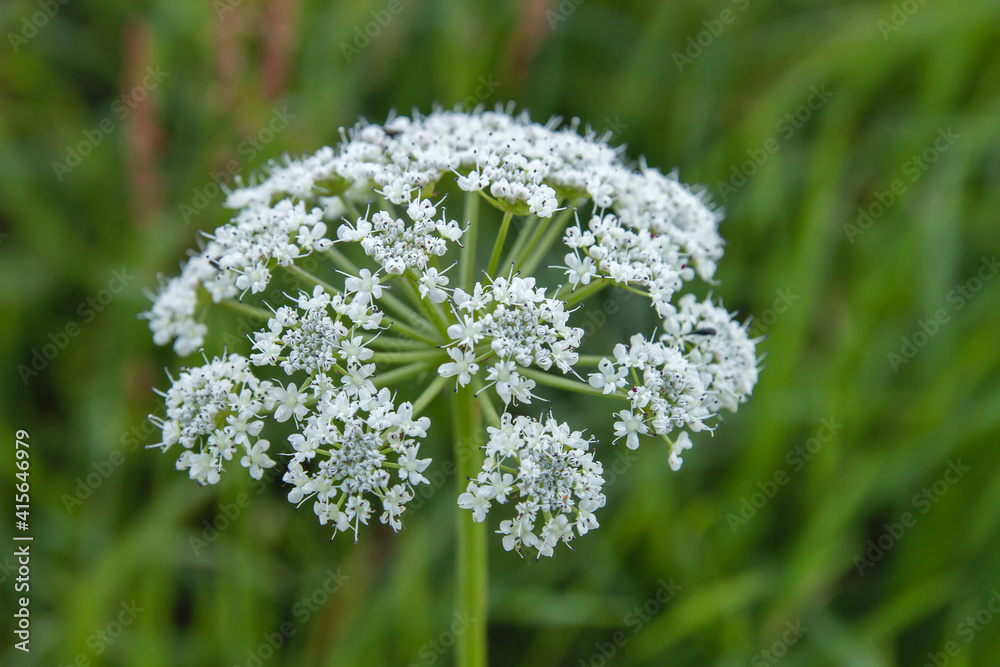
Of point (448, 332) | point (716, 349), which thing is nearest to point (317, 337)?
point (448, 332)

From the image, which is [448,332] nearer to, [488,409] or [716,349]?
[488,409]

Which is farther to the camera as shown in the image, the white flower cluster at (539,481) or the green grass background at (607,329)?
the green grass background at (607,329)

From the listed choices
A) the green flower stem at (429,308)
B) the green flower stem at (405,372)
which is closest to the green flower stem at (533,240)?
the green flower stem at (429,308)

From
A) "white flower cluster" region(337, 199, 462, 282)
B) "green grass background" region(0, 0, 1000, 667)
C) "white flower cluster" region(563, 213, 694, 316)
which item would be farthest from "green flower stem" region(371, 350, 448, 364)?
"green grass background" region(0, 0, 1000, 667)

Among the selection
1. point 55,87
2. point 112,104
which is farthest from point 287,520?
point 55,87

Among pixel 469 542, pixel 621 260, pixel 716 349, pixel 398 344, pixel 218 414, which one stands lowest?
pixel 469 542

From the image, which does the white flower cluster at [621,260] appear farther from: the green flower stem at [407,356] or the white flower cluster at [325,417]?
the white flower cluster at [325,417]

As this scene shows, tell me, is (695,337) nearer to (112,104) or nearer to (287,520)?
(287,520)
